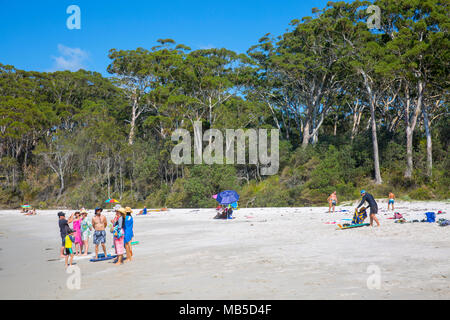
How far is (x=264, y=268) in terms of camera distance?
6.94 m

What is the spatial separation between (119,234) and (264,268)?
143 inches

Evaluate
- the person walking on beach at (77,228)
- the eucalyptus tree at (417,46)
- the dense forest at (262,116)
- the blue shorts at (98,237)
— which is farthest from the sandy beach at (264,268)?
the eucalyptus tree at (417,46)

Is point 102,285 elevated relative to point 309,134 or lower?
lower

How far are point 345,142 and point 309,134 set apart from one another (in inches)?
212

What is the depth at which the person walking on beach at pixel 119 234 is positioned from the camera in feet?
27.1

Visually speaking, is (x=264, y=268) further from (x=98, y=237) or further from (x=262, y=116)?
(x=262, y=116)

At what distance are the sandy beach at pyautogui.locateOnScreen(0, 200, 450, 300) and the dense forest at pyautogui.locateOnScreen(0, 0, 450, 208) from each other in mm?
13871

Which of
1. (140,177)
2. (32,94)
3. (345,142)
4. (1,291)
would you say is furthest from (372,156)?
(32,94)

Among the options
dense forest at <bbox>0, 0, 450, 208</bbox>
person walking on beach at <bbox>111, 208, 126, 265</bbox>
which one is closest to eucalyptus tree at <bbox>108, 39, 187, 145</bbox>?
dense forest at <bbox>0, 0, 450, 208</bbox>

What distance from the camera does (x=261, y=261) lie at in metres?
7.61

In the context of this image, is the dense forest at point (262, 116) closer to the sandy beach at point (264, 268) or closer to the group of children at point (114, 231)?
the sandy beach at point (264, 268)

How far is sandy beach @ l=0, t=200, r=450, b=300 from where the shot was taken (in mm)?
5426

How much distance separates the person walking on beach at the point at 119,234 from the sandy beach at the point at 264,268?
293 mm
